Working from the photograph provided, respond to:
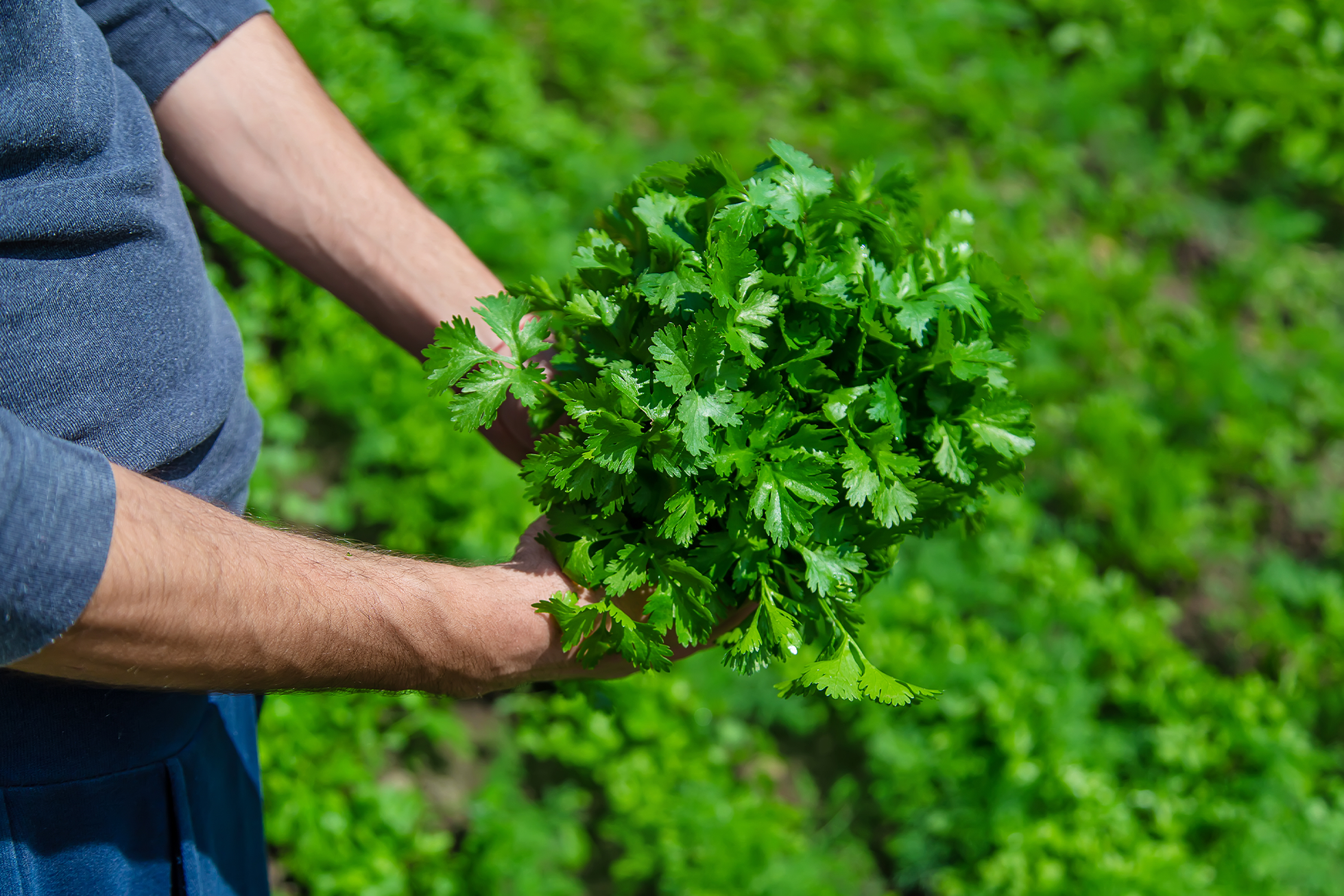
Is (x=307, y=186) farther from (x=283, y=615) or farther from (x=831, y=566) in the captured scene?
(x=831, y=566)

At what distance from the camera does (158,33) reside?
1448 millimetres

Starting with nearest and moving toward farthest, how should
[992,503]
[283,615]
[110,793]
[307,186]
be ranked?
[283,615], [110,793], [307,186], [992,503]

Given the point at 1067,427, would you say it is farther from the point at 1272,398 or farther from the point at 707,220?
the point at 707,220

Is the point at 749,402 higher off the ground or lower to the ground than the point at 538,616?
higher

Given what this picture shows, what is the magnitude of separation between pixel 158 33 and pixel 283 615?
938 mm

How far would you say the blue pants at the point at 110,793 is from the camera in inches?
46.3

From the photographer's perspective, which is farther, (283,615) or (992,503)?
(992,503)

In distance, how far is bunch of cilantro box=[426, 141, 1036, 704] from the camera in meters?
1.31

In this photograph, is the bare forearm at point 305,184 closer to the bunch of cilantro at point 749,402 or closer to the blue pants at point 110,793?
the bunch of cilantro at point 749,402

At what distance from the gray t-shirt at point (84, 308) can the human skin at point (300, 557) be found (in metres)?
0.05

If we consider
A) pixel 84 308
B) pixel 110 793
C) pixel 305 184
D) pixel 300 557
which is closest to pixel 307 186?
pixel 305 184

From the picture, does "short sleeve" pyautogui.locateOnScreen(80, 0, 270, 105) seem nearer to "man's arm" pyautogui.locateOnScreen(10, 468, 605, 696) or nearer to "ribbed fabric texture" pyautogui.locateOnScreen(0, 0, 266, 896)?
"ribbed fabric texture" pyautogui.locateOnScreen(0, 0, 266, 896)

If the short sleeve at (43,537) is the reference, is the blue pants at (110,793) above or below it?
below

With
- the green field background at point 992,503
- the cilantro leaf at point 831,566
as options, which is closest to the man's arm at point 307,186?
the cilantro leaf at point 831,566
